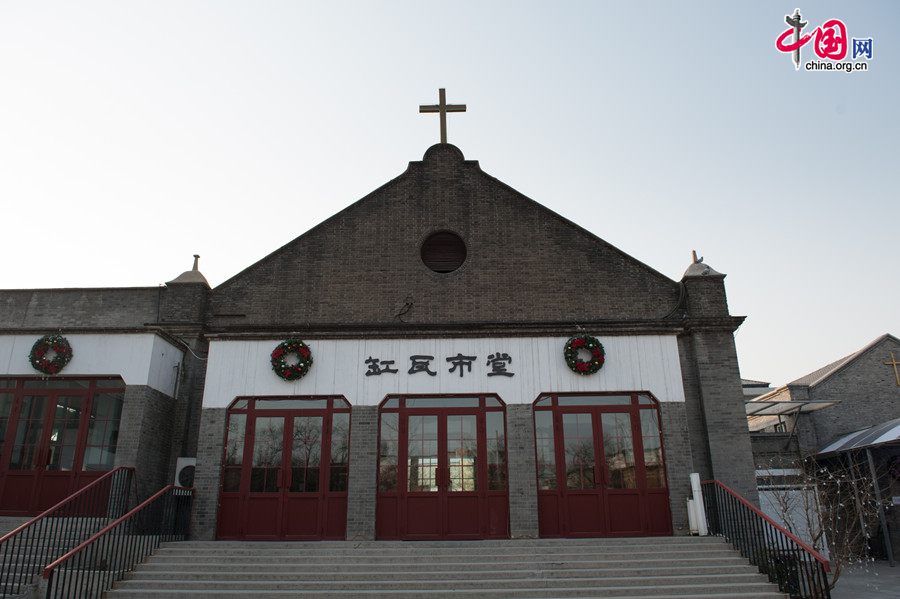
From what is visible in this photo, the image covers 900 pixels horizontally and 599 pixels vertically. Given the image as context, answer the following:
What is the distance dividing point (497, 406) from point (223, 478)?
551 cm

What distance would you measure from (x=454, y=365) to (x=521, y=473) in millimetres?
2468

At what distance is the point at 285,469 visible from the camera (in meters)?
12.8

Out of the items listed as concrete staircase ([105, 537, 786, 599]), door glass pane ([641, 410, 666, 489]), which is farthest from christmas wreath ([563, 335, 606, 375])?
concrete staircase ([105, 537, 786, 599])

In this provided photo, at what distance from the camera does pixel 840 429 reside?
22.1 meters

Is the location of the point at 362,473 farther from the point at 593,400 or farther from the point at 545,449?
the point at 593,400

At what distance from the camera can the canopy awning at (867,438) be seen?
17.8m

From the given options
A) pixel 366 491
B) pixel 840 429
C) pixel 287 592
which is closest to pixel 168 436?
pixel 366 491

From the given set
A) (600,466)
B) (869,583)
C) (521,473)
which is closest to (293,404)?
(521,473)

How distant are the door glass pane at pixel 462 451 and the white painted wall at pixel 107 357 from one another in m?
5.98

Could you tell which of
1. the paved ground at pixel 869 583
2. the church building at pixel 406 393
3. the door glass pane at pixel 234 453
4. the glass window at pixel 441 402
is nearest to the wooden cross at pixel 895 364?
the paved ground at pixel 869 583

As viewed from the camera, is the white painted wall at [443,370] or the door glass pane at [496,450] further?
the white painted wall at [443,370]

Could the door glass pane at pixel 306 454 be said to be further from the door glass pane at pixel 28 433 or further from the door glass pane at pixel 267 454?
the door glass pane at pixel 28 433

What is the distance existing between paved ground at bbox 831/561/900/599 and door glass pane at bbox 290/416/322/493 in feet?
33.1

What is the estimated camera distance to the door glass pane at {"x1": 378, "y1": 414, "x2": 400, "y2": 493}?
12.7m
